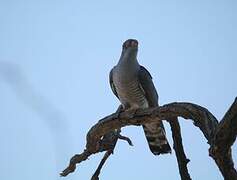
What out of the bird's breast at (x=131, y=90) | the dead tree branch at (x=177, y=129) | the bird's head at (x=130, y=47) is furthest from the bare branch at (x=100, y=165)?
the bird's head at (x=130, y=47)

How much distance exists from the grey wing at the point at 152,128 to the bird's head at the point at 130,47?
370mm

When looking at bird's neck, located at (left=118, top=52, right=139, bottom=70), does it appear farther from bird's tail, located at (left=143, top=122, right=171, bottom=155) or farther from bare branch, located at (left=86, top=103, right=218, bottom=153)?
bare branch, located at (left=86, top=103, right=218, bottom=153)

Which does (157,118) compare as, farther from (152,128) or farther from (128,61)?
(128,61)

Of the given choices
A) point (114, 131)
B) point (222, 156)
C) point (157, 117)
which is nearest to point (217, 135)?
point (222, 156)

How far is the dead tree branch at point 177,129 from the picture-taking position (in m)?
3.82

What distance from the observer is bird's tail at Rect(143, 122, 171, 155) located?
7.84 meters

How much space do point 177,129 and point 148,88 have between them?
2.52 meters

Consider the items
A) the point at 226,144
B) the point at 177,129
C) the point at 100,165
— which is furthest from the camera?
the point at 100,165

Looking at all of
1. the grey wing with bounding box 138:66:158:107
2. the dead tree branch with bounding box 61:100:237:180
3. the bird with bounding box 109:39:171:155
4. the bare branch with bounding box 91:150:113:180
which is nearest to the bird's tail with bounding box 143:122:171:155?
the bird with bounding box 109:39:171:155

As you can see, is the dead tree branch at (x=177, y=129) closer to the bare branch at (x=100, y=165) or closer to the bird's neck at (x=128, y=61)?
the bare branch at (x=100, y=165)

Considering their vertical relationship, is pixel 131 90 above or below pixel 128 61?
below

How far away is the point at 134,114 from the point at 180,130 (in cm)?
111

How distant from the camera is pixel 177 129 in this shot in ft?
19.1

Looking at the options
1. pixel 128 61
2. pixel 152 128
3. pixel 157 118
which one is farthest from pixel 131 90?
pixel 157 118
